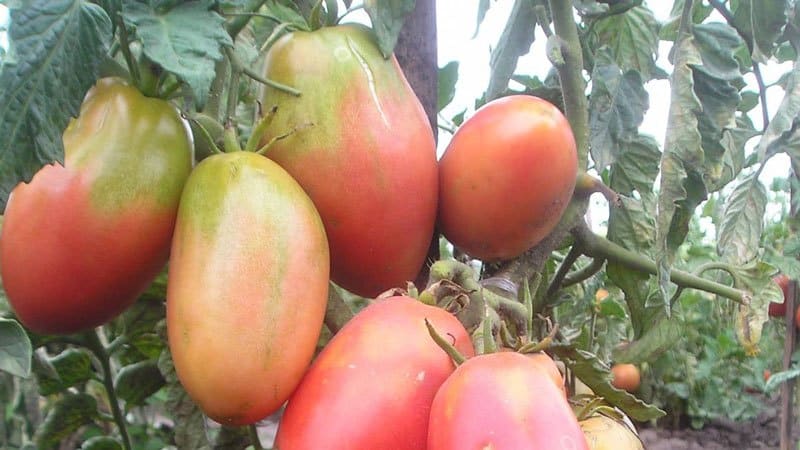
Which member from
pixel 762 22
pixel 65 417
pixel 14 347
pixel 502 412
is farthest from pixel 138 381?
pixel 762 22

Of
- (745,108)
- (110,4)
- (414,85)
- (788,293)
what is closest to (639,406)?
(414,85)

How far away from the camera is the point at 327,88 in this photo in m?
0.63

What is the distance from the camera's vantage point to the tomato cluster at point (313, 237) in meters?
0.51

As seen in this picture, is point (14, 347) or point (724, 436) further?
point (724, 436)

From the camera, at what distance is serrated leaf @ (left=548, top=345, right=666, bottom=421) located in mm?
627

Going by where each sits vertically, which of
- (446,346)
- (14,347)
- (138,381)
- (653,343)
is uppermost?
(446,346)

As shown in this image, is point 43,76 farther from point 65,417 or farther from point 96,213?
point 65,417

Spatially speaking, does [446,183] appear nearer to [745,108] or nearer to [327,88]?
[327,88]

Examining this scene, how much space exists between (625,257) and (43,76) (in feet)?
1.98

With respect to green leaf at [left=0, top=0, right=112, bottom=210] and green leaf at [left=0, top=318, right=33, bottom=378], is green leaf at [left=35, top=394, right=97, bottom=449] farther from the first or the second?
green leaf at [left=0, top=0, right=112, bottom=210]

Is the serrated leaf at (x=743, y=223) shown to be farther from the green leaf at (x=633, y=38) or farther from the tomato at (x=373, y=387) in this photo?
the tomato at (x=373, y=387)

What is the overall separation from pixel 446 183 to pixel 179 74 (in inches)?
10.1

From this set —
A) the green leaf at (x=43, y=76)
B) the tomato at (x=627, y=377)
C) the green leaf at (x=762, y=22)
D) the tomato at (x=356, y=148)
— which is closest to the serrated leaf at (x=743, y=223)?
the green leaf at (x=762, y=22)

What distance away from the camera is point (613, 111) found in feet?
2.58
